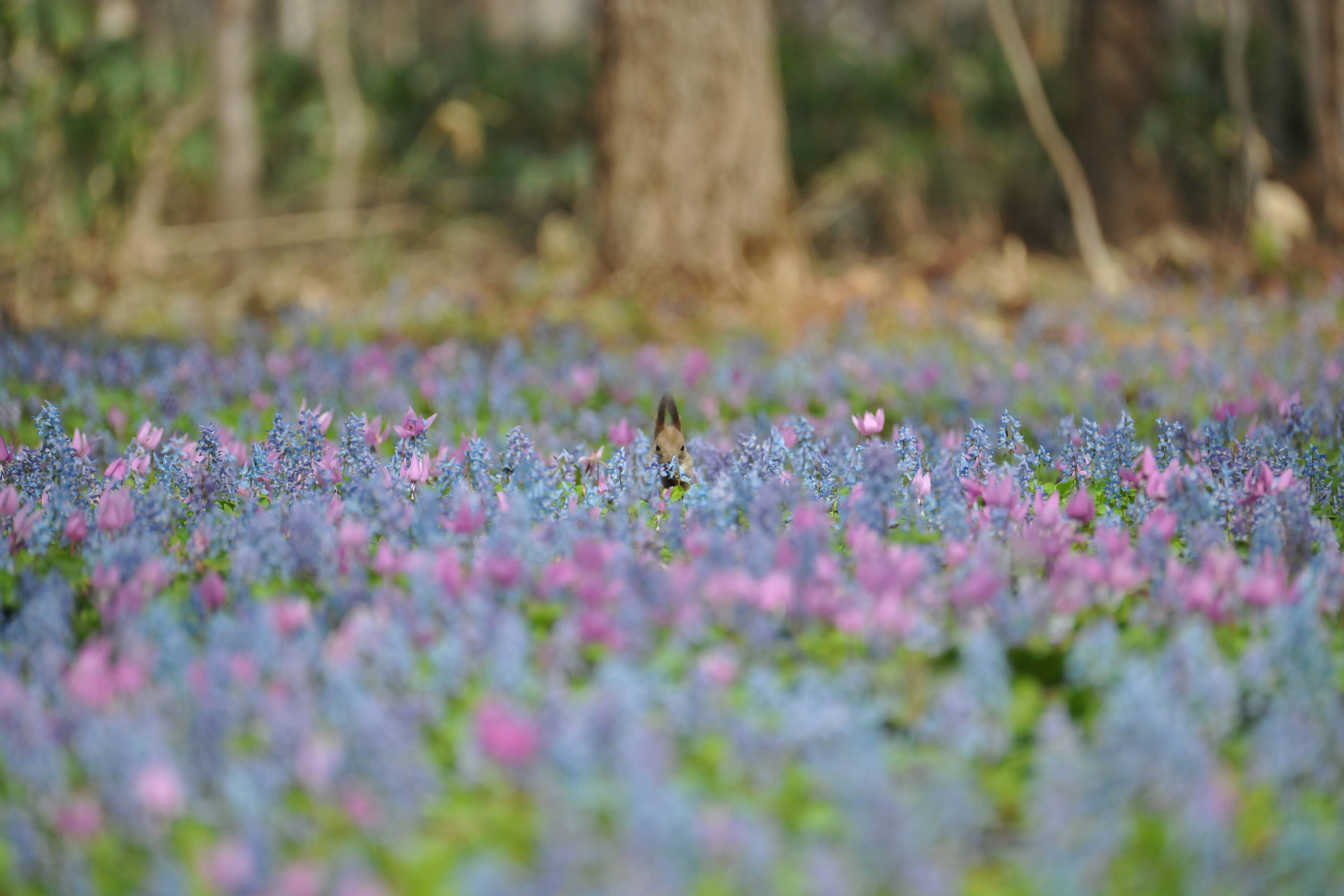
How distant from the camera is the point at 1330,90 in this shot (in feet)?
27.8

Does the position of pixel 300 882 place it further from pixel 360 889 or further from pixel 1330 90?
pixel 1330 90

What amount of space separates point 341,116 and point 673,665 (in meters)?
11.0

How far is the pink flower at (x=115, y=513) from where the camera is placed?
2703 millimetres

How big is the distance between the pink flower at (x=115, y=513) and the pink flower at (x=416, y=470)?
23.7 inches

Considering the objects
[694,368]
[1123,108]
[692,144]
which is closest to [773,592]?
[694,368]

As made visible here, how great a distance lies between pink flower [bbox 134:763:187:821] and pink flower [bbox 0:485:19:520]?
4.09 feet

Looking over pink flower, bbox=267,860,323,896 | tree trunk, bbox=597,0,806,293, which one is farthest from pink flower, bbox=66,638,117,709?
tree trunk, bbox=597,0,806,293

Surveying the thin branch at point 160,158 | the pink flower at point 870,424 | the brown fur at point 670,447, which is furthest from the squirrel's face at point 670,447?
the thin branch at point 160,158

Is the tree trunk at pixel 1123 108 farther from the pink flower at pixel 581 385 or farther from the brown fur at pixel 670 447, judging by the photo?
the brown fur at pixel 670 447

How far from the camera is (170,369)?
16.4 feet

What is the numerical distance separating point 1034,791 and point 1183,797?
19 cm

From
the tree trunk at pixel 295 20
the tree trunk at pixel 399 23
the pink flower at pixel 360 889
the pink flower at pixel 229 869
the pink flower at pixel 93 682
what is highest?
the tree trunk at pixel 399 23

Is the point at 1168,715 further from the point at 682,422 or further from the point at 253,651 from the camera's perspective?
the point at 682,422

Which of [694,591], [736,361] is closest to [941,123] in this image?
[736,361]
